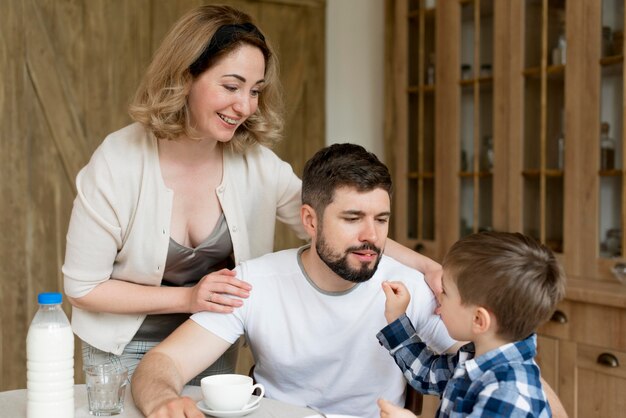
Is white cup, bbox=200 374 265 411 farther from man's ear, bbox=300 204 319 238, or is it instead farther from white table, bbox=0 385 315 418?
man's ear, bbox=300 204 319 238

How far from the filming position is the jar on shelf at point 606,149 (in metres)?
2.94

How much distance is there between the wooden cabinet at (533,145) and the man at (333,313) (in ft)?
4.09

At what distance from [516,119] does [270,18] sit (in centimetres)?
137

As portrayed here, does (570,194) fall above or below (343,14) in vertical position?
below

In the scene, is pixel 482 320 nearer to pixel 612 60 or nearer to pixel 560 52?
pixel 612 60

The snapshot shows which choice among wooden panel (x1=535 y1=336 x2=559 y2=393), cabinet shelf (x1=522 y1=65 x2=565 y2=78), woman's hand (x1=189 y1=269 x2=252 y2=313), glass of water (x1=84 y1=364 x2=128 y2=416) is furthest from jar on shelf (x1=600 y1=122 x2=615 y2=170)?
glass of water (x1=84 y1=364 x2=128 y2=416)

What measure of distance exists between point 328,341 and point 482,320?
0.51 m

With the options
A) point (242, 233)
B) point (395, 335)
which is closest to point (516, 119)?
point (242, 233)

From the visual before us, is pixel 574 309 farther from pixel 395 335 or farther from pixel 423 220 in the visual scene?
pixel 395 335

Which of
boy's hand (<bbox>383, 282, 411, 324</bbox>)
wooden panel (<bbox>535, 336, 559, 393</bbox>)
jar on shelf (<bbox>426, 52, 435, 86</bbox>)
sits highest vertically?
jar on shelf (<bbox>426, 52, 435, 86</bbox>)

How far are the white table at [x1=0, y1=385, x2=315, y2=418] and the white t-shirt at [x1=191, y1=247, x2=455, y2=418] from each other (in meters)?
0.23

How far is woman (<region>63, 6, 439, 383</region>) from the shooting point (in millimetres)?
1855

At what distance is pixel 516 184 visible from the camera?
3312 millimetres

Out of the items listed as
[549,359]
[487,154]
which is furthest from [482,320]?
[487,154]
